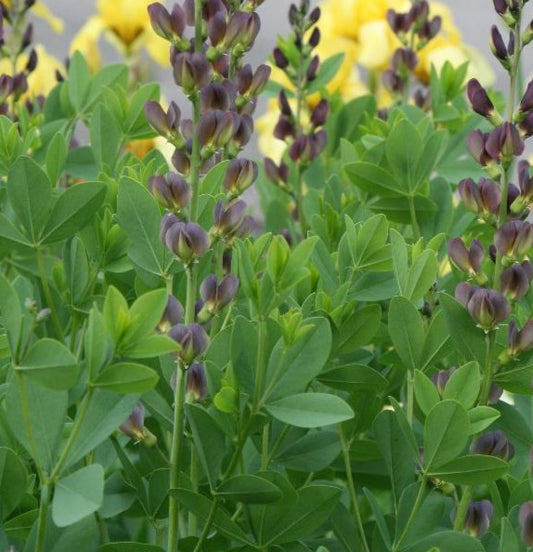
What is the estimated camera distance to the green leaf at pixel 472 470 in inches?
27.3

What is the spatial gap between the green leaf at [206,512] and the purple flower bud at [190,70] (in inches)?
8.9

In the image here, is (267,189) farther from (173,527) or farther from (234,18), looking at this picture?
(173,527)

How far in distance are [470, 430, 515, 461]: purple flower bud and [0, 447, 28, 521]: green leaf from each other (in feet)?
0.86

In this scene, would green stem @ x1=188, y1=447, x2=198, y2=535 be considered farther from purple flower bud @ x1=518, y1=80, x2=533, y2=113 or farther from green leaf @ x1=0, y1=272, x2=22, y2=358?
purple flower bud @ x1=518, y1=80, x2=533, y2=113

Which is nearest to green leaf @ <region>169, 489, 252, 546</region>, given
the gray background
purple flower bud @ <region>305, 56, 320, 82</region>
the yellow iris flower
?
purple flower bud @ <region>305, 56, 320, 82</region>

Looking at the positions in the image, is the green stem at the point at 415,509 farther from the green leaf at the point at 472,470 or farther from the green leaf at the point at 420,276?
the green leaf at the point at 420,276

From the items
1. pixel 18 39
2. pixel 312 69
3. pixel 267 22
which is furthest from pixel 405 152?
pixel 267 22

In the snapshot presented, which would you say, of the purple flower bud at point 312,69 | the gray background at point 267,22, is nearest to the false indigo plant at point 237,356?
the purple flower bud at point 312,69

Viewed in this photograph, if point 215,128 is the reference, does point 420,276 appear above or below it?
below

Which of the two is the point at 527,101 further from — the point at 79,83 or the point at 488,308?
the point at 79,83

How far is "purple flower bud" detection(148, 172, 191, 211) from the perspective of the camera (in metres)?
0.71

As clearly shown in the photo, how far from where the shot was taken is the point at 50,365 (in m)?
0.61

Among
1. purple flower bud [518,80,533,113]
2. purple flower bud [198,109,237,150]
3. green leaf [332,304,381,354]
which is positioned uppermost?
purple flower bud [198,109,237,150]

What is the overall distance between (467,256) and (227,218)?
0.49 feet
